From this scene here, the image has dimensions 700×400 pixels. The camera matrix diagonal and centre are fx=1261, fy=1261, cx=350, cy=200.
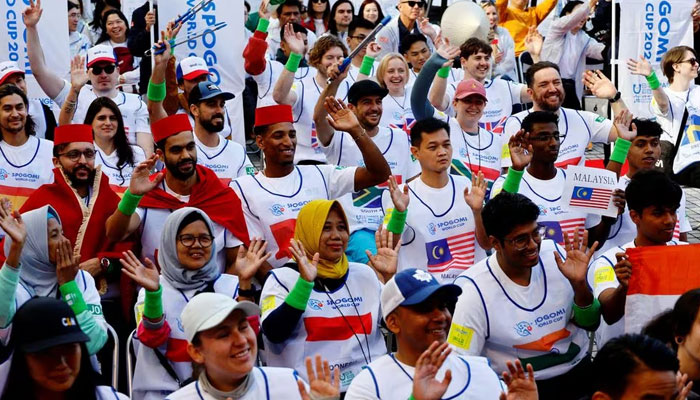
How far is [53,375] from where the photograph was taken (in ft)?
16.1

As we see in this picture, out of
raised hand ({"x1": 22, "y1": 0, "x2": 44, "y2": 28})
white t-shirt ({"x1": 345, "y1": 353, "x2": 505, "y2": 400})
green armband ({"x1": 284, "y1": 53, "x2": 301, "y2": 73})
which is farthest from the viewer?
raised hand ({"x1": 22, "y1": 0, "x2": 44, "y2": 28})

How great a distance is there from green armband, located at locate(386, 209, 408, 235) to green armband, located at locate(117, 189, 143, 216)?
1481mm

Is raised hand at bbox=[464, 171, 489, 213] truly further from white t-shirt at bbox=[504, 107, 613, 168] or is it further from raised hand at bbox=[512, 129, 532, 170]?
white t-shirt at bbox=[504, 107, 613, 168]

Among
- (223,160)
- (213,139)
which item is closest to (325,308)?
(223,160)

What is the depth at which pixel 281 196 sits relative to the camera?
7934 mm

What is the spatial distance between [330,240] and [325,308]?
360 millimetres

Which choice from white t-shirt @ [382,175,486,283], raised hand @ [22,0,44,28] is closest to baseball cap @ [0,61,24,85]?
raised hand @ [22,0,44,28]

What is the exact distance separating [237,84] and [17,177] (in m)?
2.86

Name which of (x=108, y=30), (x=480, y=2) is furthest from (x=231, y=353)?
(x=480, y=2)

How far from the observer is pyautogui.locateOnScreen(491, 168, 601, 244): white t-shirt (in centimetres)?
820

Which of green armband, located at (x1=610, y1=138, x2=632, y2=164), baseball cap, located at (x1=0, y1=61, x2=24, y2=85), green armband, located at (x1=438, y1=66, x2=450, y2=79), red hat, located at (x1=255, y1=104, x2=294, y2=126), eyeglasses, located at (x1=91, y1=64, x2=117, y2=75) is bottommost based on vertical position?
green armband, located at (x1=610, y1=138, x2=632, y2=164)

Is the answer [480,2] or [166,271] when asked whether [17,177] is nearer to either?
[166,271]

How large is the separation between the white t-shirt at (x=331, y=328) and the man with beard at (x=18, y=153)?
9.35ft

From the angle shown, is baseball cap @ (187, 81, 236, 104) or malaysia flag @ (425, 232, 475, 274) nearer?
malaysia flag @ (425, 232, 475, 274)
